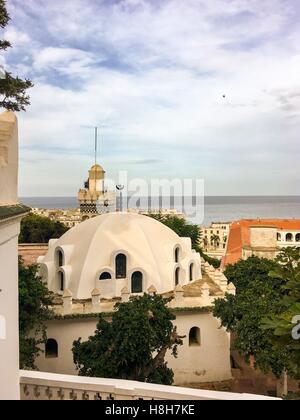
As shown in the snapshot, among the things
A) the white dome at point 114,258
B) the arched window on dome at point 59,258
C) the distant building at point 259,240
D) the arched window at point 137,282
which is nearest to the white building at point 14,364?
the white dome at point 114,258

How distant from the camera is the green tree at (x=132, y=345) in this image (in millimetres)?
13266

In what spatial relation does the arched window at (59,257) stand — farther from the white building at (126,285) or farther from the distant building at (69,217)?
the distant building at (69,217)

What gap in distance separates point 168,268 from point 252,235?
16.0 m

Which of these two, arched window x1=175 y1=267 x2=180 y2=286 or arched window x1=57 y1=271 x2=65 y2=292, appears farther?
arched window x1=175 y1=267 x2=180 y2=286

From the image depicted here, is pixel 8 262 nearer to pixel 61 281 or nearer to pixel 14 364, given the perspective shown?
pixel 14 364

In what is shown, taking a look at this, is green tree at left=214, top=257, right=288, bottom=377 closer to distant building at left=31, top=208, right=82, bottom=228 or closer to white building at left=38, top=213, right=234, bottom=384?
white building at left=38, top=213, right=234, bottom=384

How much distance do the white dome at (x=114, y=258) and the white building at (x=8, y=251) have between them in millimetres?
12686

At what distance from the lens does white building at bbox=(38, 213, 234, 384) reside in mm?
18672

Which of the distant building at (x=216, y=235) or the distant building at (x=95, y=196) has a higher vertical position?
the distant building at (x=95, y=196)

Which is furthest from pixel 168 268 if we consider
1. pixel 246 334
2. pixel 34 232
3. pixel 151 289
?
pixel 34 232

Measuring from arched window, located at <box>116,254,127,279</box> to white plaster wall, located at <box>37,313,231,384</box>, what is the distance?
2722 millimetres

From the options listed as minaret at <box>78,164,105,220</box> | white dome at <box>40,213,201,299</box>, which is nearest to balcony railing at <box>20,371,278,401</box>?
white dome at <box>40,213,201,299</box>

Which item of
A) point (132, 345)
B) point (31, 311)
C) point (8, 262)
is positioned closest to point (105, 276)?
point (31, 311)

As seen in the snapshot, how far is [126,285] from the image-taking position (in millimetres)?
20375
